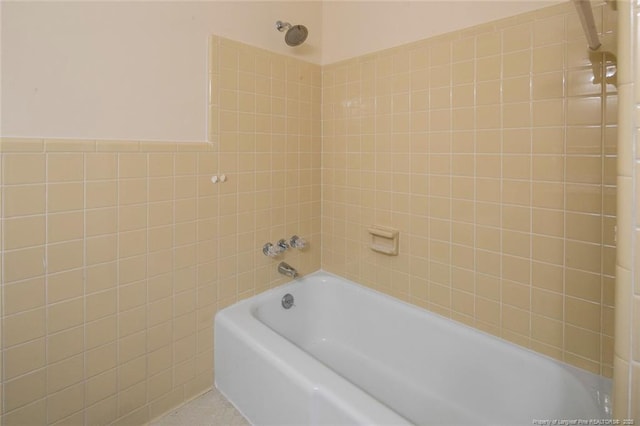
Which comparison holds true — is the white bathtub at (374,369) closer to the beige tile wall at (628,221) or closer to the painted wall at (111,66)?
the beige tile wall at (628,221)

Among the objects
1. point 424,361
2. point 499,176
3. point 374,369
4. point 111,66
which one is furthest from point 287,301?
point 111,66

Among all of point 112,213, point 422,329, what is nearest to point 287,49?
point 112,213

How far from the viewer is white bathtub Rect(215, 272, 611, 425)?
3.47ft

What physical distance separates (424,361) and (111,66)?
69.8 inches

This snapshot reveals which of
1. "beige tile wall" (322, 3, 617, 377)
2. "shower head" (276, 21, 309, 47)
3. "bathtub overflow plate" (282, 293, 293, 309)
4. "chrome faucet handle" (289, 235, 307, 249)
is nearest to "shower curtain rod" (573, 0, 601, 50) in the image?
"beige tile wall" (322, 3, 617, 377)

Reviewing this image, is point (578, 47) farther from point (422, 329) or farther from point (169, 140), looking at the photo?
point (169, 140)

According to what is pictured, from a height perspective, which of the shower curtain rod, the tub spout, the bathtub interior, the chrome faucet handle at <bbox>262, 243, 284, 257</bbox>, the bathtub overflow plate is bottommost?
the bathtub interior

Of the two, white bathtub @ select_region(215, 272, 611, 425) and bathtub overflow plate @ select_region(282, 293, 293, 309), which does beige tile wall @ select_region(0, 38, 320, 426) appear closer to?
bathtub overflow plate @ select_region(282, 293, 293, 309)

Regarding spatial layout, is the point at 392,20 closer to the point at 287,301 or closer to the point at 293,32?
the point at 293,32

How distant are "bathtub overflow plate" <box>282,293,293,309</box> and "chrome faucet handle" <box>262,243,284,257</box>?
242 millimetres

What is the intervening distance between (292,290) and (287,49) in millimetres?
1321

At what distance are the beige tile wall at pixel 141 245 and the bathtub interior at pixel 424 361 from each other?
12.1 inches

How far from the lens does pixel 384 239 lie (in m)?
1.68

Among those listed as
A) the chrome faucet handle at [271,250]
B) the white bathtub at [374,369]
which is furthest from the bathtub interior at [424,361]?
the chrome faucet handle at [271,250]
